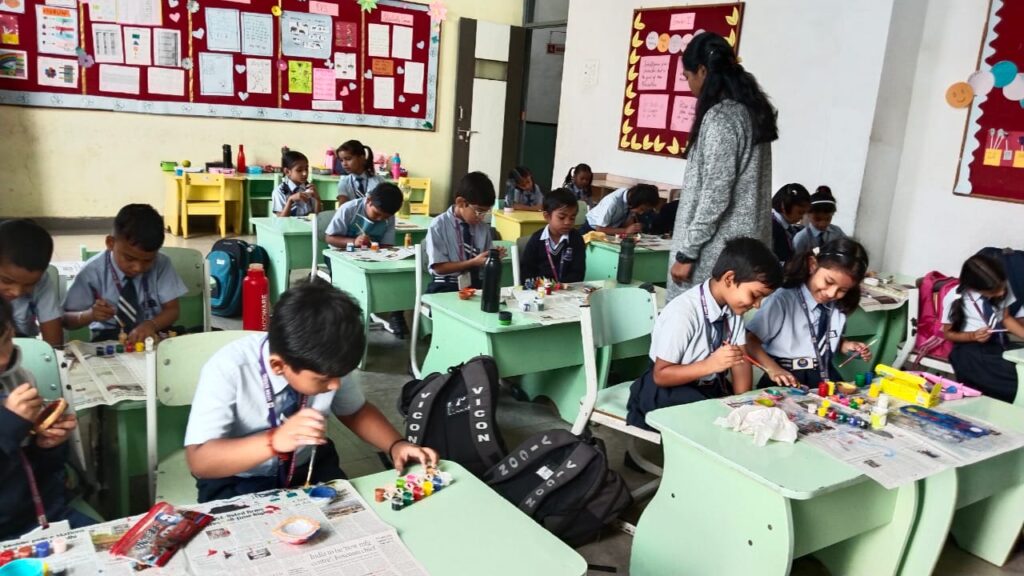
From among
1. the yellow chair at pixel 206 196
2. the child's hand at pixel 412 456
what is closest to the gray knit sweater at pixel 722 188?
the child's hand at pixel 412 456

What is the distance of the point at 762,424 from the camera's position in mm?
1770

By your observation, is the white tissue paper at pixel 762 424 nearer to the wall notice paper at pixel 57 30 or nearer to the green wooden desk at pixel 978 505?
the green wooden desk at pixel 978 505

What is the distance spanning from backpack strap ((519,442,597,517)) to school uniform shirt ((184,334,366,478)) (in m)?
0.87

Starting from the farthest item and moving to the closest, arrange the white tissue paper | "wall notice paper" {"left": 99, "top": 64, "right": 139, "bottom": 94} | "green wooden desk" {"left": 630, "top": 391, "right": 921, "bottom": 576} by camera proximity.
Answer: "wall notice paper" {"left": 99, "top": 64, "right": 139, "bottom": 94} < the white tissue paper < "green wooden desk" {"left": 630, "top": 391, "right": 921, "bottom": 576}

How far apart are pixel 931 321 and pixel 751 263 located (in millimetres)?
1853

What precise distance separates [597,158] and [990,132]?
3426 millimetres

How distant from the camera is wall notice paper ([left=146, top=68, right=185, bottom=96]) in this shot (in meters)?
6.81

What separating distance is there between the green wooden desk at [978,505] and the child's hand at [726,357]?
1.99 ft

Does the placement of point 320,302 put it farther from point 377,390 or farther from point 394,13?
point 394,13

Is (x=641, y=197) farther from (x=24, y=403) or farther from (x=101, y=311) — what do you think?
(x=24, y=403)

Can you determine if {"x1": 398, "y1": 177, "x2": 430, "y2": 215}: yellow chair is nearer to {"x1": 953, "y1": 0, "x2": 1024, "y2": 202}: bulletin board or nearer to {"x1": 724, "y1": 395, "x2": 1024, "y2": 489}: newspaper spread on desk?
{"x1": 953, "y1": 0, "x2": 1024, "y2": 202}: bulletin board

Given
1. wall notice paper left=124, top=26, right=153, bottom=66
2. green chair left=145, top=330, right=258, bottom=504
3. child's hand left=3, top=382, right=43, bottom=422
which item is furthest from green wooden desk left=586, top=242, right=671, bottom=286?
wall notice paper left=124, top=26, right=153, bottom=66

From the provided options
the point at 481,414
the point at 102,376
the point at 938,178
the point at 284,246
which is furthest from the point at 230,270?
the point at 938,178

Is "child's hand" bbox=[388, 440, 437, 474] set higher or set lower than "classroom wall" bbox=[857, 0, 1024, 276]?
lower
